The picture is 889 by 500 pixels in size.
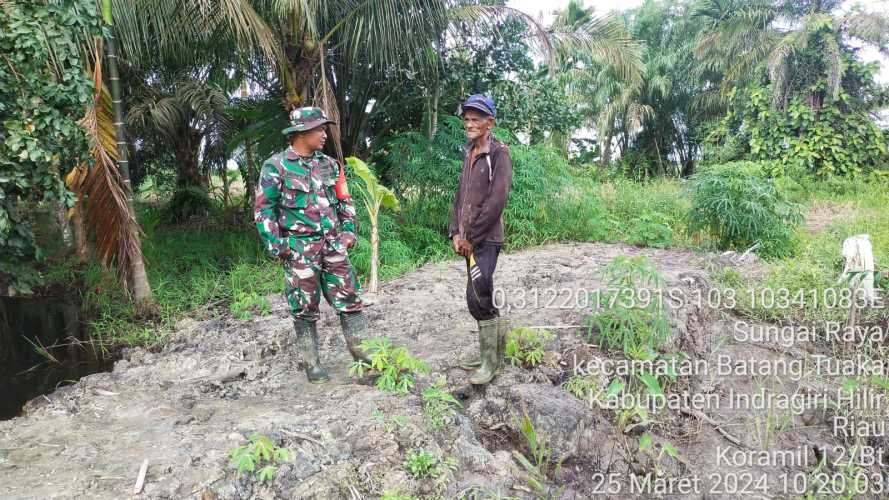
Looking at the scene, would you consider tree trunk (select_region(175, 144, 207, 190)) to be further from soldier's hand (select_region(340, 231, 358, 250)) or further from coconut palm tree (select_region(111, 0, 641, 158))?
soldier's hand (select_region(340, 231, 358, 250))

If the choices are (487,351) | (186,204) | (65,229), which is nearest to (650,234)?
(487,351)

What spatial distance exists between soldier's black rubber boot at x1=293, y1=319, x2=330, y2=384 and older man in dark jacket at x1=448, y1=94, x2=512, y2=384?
107 cm

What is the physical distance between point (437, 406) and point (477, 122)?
163 centimetres

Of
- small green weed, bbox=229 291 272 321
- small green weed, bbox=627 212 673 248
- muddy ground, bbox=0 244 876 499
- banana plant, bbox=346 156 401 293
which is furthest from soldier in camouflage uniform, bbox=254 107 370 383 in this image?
small green weed, bbox=627 212 673 248

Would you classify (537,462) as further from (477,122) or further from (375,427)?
(477,122)

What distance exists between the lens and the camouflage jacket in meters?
3.35

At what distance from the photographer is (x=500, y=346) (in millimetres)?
3646

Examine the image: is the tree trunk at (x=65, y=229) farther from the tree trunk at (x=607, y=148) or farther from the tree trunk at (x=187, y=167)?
the tree trunk at (x=607, y=148)

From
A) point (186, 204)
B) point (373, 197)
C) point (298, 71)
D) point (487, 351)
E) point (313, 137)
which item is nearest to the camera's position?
point (313, 137)

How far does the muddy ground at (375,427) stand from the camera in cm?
271

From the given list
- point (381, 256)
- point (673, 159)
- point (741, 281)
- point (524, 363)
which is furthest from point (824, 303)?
point (673, 159)

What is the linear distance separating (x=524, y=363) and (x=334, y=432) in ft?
4.49

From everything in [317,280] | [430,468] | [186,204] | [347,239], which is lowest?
[430,468]

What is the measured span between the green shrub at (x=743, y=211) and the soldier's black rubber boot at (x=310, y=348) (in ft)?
17.5
